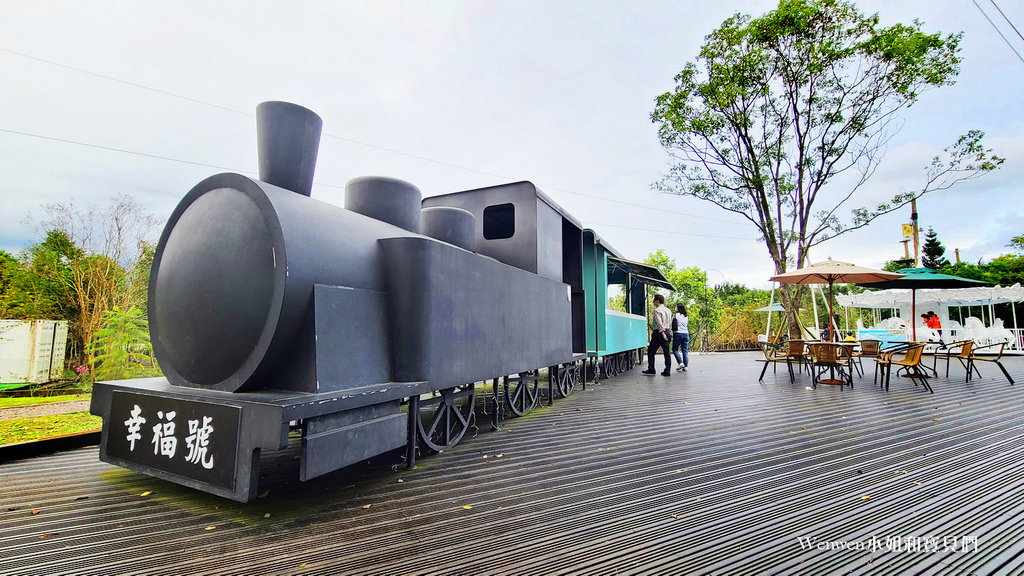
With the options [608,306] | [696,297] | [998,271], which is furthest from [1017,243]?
[608,306]

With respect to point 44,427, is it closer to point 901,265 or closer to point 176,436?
point 176,436

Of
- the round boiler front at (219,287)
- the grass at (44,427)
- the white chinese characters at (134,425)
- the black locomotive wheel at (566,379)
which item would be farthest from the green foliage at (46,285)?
the black locomotive wheel at (566,379)

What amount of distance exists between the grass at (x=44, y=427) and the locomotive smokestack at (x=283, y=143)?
307 centimetres

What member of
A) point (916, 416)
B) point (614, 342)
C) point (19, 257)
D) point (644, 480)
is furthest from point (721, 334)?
point (19, 257)

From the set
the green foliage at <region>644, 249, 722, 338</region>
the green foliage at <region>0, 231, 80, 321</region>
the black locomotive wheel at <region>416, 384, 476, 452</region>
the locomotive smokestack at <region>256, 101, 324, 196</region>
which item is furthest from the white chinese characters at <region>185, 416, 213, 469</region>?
the green foliage at <region>644, 249, 722, 338</region>

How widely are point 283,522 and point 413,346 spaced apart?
3.54 feet

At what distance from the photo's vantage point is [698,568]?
1.53 meters

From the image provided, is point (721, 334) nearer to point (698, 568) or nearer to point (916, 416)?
point (916, 416)

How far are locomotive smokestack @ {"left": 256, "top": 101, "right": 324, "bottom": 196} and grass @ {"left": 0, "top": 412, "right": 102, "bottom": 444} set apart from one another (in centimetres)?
307

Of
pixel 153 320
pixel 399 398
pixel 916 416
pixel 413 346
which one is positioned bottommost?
pixel 916 416

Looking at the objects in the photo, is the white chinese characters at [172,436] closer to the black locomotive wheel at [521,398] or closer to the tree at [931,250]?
the black locomotive wheel at [521,398]

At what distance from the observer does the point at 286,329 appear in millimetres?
2051

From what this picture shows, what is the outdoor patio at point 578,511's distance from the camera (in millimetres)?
1580

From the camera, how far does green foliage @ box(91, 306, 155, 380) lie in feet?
19.9
